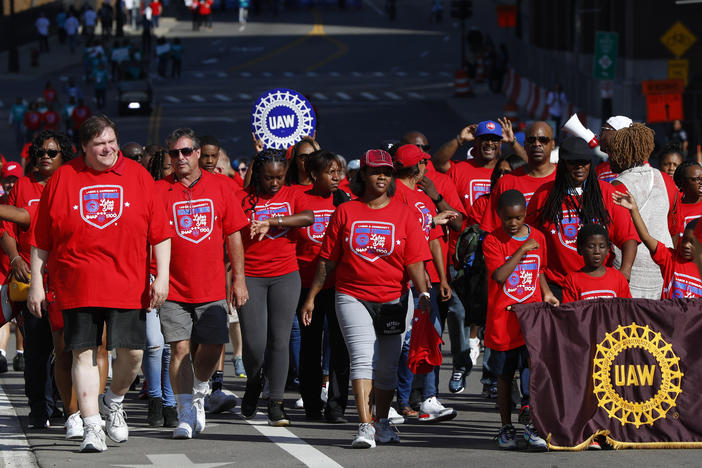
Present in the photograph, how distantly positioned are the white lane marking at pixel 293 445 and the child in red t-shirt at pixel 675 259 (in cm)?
275

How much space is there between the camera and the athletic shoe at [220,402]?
38.9 feet

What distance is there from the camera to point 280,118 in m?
13.8

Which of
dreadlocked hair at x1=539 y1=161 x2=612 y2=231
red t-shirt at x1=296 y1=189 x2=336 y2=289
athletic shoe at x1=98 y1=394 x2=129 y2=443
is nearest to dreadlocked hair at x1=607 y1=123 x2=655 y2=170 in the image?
dreadlocked hair at x1=539 y1=161 x2=612 y2=231

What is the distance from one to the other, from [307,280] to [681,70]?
48.4 ft

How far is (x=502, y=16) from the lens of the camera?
179 ft

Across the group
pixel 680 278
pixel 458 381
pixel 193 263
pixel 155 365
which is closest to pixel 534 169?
pixel 680 278

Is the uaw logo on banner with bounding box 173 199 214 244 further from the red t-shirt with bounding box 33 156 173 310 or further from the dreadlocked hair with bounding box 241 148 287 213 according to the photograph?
the dreadlocked hair with bounding box 241 148 287 213

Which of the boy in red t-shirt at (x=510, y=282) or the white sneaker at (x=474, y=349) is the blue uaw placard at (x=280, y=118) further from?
the boy in red t-shirt at (x=510, y=282)

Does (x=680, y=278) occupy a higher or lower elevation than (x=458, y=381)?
higher

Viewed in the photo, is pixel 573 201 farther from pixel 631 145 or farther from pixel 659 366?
pixel 659 366

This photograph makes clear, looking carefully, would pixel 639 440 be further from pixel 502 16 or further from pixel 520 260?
pixel 502 16

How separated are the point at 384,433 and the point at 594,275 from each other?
1781mm

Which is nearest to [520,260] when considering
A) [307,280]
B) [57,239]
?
[307,280]

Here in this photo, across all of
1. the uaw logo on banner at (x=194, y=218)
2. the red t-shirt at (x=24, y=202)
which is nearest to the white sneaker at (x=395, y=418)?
the uaw logo on banner at (x=194, y=218)
